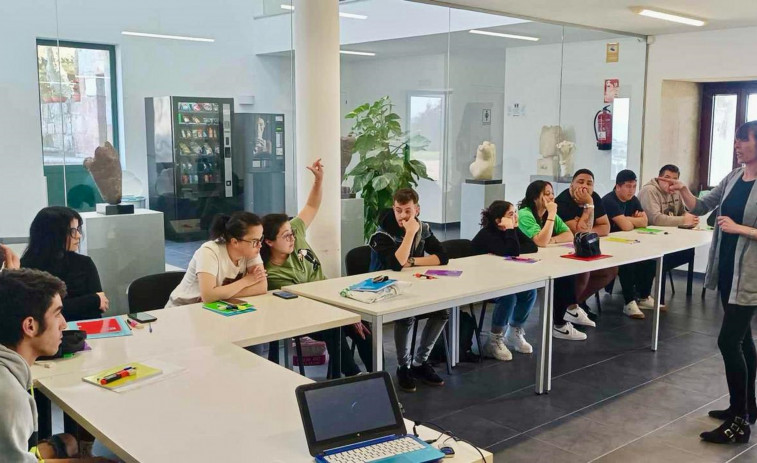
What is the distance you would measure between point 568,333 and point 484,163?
6.23 ft

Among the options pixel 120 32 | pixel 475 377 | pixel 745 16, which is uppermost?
pixel 745 16

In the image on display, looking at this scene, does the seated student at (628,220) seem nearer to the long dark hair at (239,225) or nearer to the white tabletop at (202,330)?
the white tabletop at (202,330)

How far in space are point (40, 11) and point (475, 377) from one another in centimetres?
338

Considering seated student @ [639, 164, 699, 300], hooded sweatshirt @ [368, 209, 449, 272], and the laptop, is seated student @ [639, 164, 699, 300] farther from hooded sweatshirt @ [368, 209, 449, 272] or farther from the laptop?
the laptop

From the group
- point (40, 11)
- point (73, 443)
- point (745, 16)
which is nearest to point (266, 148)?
point (40, 11)

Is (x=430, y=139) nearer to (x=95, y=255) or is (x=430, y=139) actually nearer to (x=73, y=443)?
(x=95, y=255)

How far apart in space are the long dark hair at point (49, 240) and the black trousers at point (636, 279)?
468 centimetres

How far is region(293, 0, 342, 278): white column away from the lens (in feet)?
16.0

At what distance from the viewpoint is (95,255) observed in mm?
4492

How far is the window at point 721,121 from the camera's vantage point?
25.8ft

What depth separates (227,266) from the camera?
3.71 m

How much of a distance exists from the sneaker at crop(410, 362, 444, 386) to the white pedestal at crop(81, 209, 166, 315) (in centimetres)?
178

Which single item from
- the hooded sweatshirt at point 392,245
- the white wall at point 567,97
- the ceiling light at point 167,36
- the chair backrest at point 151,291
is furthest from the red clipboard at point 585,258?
the ceiling light at point 167,36

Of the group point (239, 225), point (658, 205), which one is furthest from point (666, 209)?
point (239, 225)
